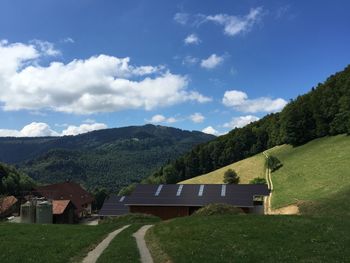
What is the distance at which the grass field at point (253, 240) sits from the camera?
19266mm

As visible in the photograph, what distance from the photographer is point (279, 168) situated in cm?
10275

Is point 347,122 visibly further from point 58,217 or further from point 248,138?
point 58,217

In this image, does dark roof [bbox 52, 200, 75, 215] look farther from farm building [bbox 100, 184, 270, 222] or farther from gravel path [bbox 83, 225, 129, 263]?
gravel path [bbox 83, 225, 129, 263]

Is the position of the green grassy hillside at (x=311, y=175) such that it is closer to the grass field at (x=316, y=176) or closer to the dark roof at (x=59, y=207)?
the grass field at (x=316, y=176)

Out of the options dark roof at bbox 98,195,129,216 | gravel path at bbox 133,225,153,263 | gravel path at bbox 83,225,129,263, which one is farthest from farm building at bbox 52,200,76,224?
gravel path at bbox 83,225,129,263

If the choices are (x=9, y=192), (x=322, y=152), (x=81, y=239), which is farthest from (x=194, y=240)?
(x=9, y=192)

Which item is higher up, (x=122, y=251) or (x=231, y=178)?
(x=231, y=178)

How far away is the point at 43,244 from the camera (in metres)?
25.2

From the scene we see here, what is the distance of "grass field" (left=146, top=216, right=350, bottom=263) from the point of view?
19.3 m

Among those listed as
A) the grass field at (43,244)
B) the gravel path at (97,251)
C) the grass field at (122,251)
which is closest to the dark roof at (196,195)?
the grass field at (43,244)

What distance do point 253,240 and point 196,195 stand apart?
34197 mm

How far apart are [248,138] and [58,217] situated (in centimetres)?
9555

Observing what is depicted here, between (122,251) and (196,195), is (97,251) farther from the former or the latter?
(196,195)

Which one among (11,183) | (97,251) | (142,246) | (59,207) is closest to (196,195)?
(59,207)
